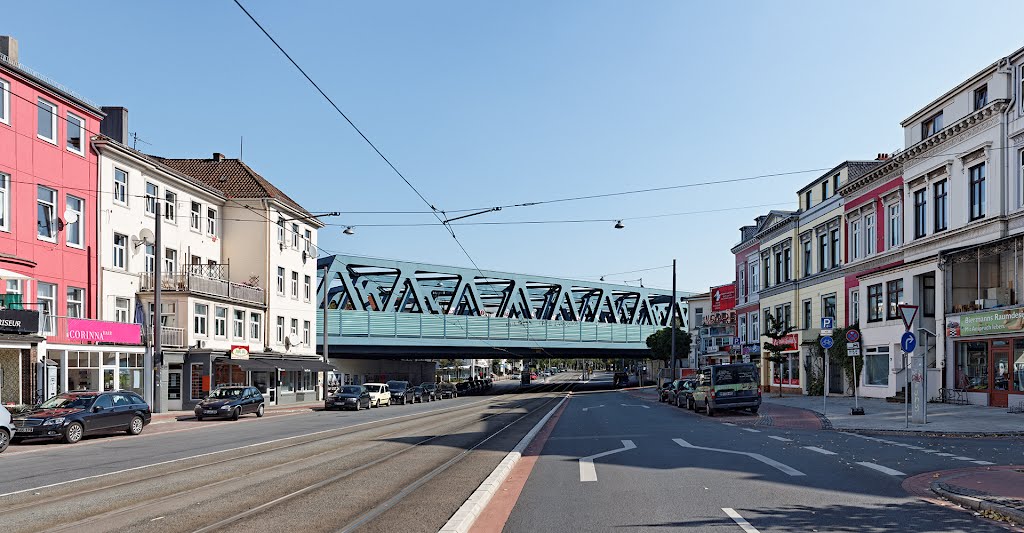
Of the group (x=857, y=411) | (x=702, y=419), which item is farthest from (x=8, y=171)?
(x=857, y=411)

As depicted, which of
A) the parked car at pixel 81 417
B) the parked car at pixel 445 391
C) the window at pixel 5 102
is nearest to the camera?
the parked car at pixel 81 417

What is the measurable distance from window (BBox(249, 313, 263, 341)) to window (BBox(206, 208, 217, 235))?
5268 millimetres

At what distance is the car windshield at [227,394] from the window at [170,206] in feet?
33.6

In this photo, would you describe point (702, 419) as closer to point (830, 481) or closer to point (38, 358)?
point (830, 481)

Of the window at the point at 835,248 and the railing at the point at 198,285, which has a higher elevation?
the window at the point at 835,248

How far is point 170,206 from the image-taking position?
44438 millimetres

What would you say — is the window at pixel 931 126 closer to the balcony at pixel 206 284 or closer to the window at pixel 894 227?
the window at pixel 894 227

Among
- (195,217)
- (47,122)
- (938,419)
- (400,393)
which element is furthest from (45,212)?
(938,419)

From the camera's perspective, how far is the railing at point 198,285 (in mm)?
Answer: 41719

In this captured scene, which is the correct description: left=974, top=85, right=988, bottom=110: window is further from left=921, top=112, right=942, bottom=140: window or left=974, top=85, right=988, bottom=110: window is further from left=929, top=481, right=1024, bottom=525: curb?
left=929, top=481, right=1024, bottom=525: curb

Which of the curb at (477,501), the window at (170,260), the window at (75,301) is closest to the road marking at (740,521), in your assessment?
the curb at (477,501)

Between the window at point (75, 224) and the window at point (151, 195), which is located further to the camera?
the window at point (151, 195)

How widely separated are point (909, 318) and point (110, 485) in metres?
20.0

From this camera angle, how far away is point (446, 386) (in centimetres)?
7344
